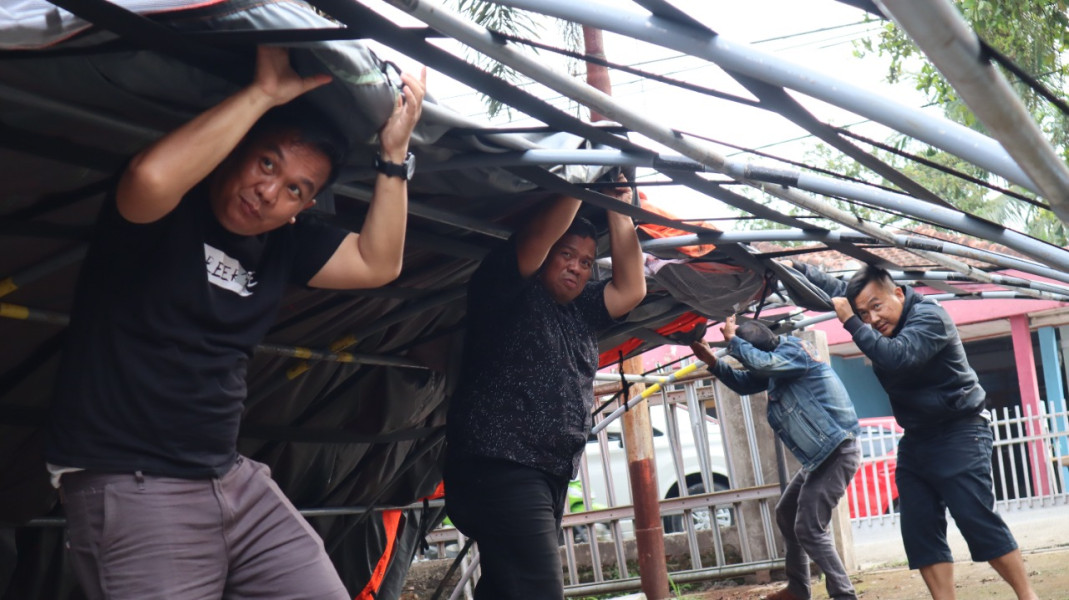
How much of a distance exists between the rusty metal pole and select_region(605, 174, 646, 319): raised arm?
4125 millimetres

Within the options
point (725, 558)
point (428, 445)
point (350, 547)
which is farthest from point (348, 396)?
point (725, 558)

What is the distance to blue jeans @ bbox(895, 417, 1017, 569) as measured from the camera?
5062 millimetres

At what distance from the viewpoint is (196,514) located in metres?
2.21

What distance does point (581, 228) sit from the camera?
3.70 m

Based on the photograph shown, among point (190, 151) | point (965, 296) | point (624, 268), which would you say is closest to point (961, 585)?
point (965, 296)

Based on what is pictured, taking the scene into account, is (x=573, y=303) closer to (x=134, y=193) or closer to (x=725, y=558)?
(x=134, y=193)

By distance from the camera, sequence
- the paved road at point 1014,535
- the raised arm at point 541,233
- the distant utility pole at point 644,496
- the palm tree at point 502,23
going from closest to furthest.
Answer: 1. the raised arm at point 541,233
2. the distant utility pole at point 644,496
3. the paved road at point 1014,535
4. the palm tree at point 502,23

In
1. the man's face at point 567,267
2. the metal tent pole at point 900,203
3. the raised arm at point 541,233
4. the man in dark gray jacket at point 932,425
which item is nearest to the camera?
the metal tent pole at point 900,203

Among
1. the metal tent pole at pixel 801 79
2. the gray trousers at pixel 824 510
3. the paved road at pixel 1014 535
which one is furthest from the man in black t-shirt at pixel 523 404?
the paved road at pixel 1014 535

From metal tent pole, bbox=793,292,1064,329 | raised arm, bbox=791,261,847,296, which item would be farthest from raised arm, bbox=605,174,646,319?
metal tent pole, bbox=793,292,1064,329

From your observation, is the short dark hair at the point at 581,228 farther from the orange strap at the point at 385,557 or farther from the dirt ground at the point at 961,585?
the dirt ground at the point at 961,585

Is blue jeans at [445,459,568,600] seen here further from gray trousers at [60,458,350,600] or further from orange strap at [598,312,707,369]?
orange strap at [598,312,707,369]

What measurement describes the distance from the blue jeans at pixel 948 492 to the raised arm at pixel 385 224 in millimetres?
3553

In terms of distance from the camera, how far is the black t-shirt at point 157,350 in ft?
7.06
